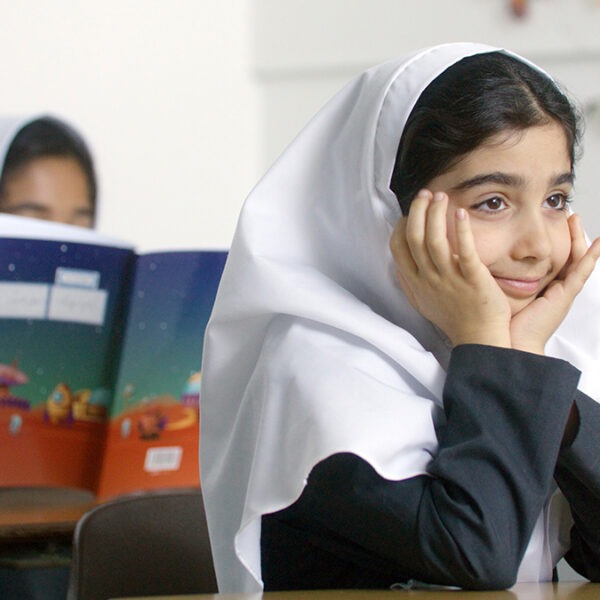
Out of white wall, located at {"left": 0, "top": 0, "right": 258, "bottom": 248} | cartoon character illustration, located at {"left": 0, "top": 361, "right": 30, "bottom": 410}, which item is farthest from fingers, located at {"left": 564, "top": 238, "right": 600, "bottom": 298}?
white wall, located at {"left": 0, "top": 0, "right": 258, "bottom": 248}

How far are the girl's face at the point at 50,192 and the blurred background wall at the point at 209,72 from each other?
0.45 metres

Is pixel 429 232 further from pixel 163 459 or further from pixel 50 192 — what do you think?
pixel 50 192

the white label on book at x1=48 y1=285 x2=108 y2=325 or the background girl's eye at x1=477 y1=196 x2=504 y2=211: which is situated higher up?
the background girl's eye at x1=477 y1=196 x2=504 y2=211

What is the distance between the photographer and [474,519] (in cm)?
100

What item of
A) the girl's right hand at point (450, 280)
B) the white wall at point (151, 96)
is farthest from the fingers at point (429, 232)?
the white wall at point (151, 96)

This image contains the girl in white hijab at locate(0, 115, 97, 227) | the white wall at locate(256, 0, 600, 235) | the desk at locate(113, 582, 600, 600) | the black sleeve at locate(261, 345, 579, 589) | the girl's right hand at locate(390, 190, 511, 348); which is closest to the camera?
the desk at locate(113, 582, 600, 600)

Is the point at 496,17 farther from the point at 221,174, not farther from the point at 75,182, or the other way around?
the point at 75,182

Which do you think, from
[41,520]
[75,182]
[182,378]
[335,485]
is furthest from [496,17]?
[335,485]

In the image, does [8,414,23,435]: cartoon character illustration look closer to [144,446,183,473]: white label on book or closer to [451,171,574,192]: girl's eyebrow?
[144,446,183,473]: white label on book

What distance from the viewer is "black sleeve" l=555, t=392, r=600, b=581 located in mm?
1066

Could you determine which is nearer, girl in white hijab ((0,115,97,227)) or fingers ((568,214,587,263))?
fingers ((568,214,587,263))

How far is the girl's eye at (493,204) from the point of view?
1165 mm

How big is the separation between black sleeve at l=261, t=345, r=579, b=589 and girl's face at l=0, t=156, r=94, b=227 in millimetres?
2254

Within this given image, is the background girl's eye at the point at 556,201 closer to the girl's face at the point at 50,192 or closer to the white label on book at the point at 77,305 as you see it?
the white label on book at the point at 77,305
